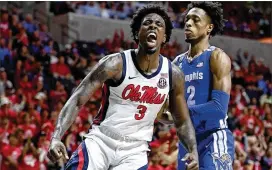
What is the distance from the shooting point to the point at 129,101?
4.57 meters

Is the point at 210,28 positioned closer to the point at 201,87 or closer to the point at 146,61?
the point at 201,87

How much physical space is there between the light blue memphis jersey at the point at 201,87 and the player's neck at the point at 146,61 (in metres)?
0.88

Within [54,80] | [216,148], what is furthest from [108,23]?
[216,148]

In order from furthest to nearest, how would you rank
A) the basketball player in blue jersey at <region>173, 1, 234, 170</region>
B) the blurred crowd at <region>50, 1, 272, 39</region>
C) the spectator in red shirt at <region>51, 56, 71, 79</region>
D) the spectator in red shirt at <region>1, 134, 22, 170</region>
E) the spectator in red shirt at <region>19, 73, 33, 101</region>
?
1. the blurred crowd at <region>50, 1, 272, 39</region>
2. the spectator in red shirt at <region>51, 56, 71, 79</region>
3. the spectator in red shirt at <region>19, 73, 33, 101</region>
4. the spectator in red shirt at <region>1, 134, 22, 170</region>
5. the basketball player in blue jersey at <region>173, 1, 234, 170</region>

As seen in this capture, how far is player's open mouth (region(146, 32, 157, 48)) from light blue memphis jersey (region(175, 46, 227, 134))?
100 cm

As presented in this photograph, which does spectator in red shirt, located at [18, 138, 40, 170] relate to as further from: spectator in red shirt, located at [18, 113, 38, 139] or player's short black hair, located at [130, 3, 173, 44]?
player's short black hair, located at [130, 3, 173, 44]

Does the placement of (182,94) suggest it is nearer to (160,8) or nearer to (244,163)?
(160,8)

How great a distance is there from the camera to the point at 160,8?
15.9ft

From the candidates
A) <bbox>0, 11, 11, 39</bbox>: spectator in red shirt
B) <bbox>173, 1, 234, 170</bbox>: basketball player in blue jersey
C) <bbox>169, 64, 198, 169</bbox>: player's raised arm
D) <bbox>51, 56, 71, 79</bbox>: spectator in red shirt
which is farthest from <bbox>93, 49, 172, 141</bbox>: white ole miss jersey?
<bbox>0, 11, 11, 39</bbox>: spectator in red shirt

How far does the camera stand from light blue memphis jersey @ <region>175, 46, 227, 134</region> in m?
5.41

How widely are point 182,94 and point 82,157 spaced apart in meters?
0.99

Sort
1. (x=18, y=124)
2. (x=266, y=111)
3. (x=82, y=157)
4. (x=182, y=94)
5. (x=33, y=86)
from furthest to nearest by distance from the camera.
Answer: (x=266, y=111) → (x=33, y=86) → (x=18, y=124) → (x=182, y=94) → (x=82, y=157)

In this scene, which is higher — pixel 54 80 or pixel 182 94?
pixel 182 94

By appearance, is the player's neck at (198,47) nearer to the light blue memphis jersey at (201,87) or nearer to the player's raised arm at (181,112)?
the light blue memphis jersey at (201,87)
